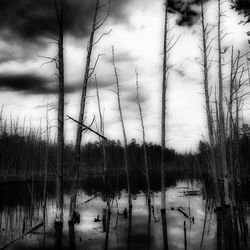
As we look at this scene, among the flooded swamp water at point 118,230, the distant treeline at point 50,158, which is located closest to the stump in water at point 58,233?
the flooded swamp water at point 118,230

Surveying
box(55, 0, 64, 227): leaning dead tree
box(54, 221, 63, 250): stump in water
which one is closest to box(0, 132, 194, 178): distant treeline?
box(55, 0, 64, 227): leaning dead tree

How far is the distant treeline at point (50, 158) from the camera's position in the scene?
41.1m

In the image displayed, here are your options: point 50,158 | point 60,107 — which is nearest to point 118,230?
point 60,107

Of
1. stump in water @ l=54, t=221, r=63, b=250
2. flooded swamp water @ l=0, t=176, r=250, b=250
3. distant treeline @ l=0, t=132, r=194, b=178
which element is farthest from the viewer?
distant treeline @ l=0, t=132, r=194, b=178

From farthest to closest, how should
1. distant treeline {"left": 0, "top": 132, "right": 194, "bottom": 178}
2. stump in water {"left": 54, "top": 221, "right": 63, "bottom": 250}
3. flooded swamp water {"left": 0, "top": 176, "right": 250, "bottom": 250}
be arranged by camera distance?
distant treeline {"left": 0, "top": 132, "right": 194, "bottom": 178}, flooded swamp water {"left": 0, "top": 176, "right": 250, "bottom": 250}, stump in water {"left": 54, "top": 221, "right": 63, "bottom": 250}

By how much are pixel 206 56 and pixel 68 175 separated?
124 feet

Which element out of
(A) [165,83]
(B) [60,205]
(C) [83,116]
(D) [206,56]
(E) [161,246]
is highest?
(D) [206,56]

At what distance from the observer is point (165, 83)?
15250 mm

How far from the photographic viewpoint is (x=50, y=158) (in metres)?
43.7

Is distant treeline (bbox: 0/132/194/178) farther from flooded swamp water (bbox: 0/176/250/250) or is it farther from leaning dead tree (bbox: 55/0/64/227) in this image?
flooded swamp water (bbox: 0/176/250/250)

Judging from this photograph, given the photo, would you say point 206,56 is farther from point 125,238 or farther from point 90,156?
point 90,156

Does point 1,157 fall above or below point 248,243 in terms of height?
above

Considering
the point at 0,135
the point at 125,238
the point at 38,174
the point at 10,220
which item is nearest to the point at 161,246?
the point at 125,238

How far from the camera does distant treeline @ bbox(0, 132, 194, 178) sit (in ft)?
135
